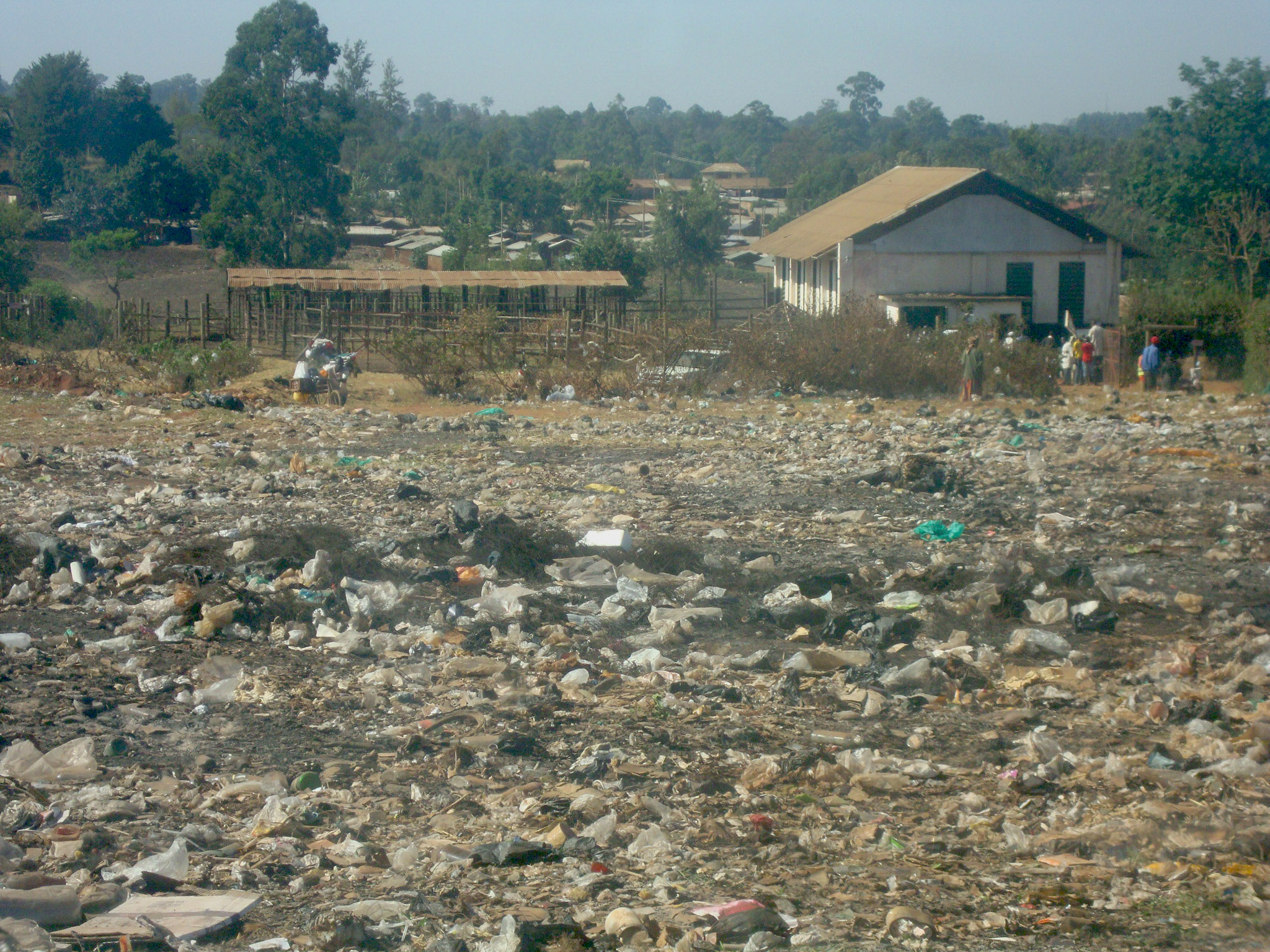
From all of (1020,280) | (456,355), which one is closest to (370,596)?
(456,355)

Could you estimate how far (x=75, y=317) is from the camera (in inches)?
992

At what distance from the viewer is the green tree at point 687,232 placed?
38.5 meters

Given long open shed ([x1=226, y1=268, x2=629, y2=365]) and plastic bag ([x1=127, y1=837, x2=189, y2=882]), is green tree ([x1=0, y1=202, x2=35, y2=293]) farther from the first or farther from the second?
plastic bag ([x1=127, y1=837, x2=189, y2=882])

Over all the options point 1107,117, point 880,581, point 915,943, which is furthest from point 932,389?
→ point 1107,117

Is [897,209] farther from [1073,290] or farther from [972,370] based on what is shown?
[972,370]

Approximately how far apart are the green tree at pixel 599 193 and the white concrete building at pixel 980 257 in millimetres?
28785

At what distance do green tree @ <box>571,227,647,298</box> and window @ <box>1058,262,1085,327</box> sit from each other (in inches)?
504

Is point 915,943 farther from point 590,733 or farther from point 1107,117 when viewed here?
point 1107,117

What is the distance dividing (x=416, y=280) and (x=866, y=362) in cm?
1250

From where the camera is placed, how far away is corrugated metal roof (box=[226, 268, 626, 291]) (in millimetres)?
24984

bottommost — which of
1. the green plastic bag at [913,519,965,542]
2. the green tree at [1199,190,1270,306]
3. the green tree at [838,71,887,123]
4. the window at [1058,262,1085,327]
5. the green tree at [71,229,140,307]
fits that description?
the green plastic bag at [913,519,965,542]

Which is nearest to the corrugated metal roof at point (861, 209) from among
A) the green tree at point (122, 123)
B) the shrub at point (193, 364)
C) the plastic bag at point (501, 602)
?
the shrub at point (193, 364)

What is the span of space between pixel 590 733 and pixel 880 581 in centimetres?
262

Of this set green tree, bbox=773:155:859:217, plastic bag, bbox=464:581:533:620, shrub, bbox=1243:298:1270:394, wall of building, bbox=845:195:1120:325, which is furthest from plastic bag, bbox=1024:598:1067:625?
green tree, bbox=773:155:859:217
